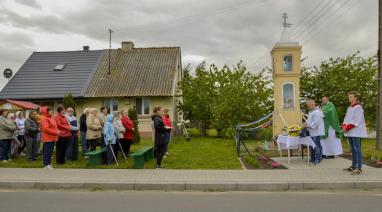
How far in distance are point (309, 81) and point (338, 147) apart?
14712mm

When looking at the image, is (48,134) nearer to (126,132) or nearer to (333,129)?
(126,132)

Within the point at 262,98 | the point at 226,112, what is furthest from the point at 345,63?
the point at 226,112

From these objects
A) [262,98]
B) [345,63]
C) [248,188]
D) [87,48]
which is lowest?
[248,188]

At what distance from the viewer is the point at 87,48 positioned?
40.2 metres

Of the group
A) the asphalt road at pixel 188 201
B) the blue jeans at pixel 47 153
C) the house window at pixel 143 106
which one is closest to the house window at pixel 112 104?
the house window at pixel 143 106

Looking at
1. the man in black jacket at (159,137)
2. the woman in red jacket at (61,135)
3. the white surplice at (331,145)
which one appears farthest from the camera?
the white surplice at (331,145)

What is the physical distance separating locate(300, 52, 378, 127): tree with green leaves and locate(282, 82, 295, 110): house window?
36.1 feet

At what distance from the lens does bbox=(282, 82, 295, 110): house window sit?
1653cm

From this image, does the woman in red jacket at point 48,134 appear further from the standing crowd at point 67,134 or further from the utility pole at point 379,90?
the utility pole at point 379,90

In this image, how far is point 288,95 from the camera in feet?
54.3

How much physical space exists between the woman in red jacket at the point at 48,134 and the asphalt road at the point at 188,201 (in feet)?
10.0

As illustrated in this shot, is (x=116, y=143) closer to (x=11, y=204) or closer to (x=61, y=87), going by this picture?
(x=11, y=204)

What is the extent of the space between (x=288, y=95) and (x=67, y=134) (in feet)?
25.7

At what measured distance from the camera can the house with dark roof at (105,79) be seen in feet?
103
